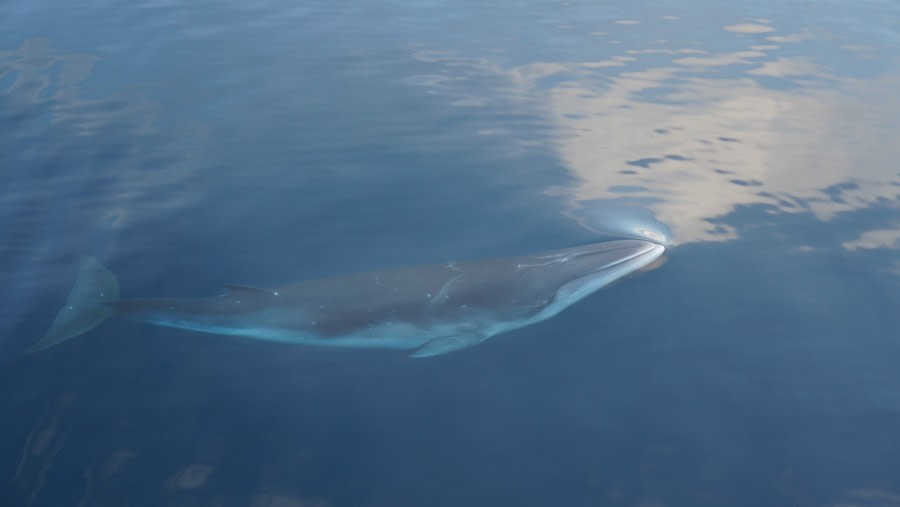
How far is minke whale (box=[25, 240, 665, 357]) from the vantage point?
10641 millimetres

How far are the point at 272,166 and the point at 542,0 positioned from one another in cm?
1114

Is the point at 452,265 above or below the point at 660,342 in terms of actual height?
above

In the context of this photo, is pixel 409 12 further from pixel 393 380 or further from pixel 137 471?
pixel 137 471

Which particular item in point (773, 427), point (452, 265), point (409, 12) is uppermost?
point (409, 12)

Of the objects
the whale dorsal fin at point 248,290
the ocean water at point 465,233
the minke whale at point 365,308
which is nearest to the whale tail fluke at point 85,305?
the minke whale at point 365,308

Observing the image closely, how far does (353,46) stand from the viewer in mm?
19406

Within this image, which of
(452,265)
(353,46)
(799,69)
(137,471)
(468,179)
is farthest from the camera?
(353,46)

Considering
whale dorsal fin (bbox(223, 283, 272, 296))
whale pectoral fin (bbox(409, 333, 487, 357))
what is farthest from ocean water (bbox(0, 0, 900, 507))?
whale dorsal fin (bbox(223, 283, 272, 296))

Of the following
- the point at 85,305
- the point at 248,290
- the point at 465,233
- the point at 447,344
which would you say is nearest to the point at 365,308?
the point at 447,344

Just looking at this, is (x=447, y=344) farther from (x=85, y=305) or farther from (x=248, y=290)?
(x=85, y=305)

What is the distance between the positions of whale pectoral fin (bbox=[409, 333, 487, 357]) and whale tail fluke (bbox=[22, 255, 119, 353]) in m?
4.33

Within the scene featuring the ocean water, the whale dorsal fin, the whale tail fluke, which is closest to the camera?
the ocean water

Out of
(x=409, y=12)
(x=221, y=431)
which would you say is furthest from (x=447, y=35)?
(x=221, y=431)

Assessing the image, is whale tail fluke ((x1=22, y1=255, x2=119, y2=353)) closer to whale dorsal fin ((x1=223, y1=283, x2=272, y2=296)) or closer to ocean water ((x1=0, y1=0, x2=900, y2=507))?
ocean water ((x1=0, y1=0, x2=900, y2=507))
